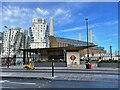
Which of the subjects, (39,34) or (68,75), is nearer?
(68,75)

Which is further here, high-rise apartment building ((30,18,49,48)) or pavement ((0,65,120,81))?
high-rise apartment building ((30,18,49,48))

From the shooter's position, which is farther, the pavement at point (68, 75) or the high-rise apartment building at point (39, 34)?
the high-rise apartment building at point (39, 34)

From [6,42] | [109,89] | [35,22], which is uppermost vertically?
[35,22]

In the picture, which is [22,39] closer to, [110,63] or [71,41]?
[71,41]

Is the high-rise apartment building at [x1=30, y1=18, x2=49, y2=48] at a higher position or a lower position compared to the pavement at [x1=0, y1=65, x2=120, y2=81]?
higher

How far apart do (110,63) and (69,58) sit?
35.7 feet

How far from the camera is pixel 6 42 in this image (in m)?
Answer: 89.2

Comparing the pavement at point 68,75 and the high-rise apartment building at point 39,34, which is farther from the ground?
the high-rise apartment building at point 39,34

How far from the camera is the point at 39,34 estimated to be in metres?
120

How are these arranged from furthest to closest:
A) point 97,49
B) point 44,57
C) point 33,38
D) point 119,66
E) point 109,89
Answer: point 97,49
point 33,38
point 44,57
point 119,66
point 109,89

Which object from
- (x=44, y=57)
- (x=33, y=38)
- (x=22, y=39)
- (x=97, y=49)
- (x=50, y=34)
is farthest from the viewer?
(x=97, y=49)

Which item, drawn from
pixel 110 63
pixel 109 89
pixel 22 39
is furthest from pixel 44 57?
pixel 109 89

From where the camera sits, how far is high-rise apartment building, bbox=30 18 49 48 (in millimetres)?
118500

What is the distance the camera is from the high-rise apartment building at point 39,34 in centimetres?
11850
